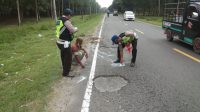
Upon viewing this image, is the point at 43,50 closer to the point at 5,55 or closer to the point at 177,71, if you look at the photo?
the point at 5,55

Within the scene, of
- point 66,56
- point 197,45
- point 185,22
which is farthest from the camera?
point 185,22

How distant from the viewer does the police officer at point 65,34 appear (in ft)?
22.1

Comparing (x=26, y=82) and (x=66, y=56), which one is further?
(x=66, y=56)

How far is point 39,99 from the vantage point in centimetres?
536

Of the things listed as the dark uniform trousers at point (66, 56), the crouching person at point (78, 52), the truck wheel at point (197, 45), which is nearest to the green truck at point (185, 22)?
the truck wheel at point (197, 45)

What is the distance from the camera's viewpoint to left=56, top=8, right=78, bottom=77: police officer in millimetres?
6742

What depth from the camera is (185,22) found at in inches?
459

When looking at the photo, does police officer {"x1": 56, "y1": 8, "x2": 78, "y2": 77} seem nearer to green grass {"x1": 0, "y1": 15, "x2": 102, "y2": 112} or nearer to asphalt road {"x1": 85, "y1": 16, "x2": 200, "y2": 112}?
green grass {"x1": 0, "y1": 15, "x2": 102, "y2": 112}

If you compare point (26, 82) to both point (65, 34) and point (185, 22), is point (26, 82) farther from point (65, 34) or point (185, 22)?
point (185, 22)

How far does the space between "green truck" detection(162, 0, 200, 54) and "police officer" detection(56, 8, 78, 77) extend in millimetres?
5854

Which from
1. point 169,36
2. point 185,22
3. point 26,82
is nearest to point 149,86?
point 26,82

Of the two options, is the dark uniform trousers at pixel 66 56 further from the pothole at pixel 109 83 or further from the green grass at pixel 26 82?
the pothole at pixel 109 83

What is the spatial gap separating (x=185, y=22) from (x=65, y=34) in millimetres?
6892

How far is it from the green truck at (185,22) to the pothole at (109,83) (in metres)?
5.06
